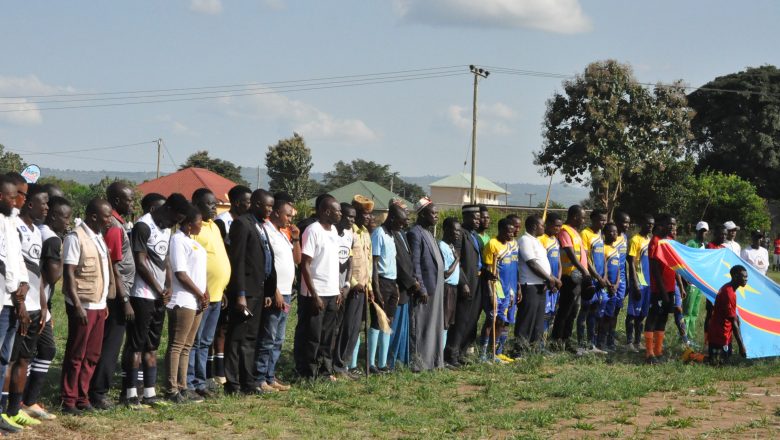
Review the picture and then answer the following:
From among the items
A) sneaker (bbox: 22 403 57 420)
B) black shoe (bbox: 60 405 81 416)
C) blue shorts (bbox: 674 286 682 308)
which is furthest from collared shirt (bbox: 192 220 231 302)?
blue shorts (bbox: 674 286 682 308)

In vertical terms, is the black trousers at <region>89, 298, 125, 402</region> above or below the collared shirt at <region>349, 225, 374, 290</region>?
below

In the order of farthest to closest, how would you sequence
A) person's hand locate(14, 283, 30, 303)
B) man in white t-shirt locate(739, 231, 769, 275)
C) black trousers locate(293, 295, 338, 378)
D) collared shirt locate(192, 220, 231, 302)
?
man in white t-shirt locate(739, 231, 769, 275) → black trousers locate(293, 295, 338, 378) → collared shirt locate(192, 220, 231, 302) → person's hand locate(14, 283, 30, 303)

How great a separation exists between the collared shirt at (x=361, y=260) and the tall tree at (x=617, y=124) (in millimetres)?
30975

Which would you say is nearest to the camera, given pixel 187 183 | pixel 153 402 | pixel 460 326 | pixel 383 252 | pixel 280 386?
pixel 153 402

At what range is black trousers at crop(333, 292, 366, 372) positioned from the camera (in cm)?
1052

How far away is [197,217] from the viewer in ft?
28.1

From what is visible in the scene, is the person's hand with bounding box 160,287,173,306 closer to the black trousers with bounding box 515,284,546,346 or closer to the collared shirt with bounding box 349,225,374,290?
the collared shirt with bounding box 349,225,374,290

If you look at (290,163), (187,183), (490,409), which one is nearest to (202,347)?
(490,409)

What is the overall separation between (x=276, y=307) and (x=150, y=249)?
1690 millimetres

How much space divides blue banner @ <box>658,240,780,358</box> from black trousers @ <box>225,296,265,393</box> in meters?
6.03

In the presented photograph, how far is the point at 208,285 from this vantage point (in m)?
8.92

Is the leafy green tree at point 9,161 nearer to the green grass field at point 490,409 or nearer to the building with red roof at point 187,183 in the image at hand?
the building with red roof at point 187,183

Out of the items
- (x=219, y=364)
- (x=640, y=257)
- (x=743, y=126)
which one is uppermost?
(x=743, y=126)

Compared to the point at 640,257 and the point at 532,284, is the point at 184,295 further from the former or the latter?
the point at 640,257
